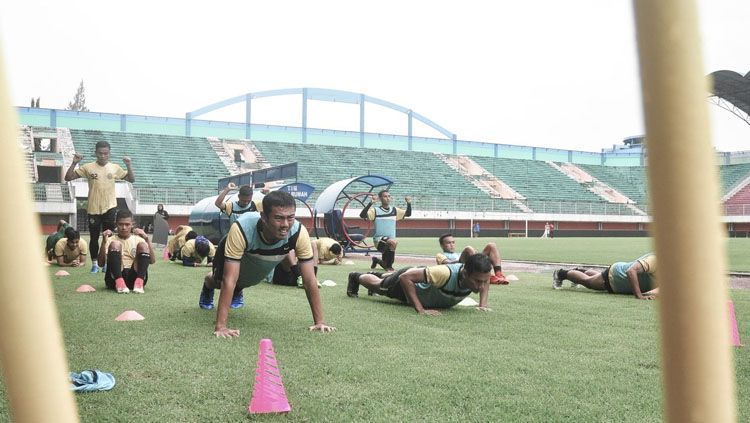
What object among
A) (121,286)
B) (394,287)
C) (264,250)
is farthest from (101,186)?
(264,250)

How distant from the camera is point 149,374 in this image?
13.4ft

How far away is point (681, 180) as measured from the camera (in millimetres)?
520

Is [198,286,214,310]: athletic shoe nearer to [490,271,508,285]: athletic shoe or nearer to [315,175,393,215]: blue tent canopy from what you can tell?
[490,271,508,285]: athletic shoe

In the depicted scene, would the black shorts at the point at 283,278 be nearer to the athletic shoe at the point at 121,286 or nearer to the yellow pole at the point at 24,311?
the athletic shoe at the point at 121,286

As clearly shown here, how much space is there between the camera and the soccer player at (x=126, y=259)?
8664mm

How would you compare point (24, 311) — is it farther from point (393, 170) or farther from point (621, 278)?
point (393, 170)

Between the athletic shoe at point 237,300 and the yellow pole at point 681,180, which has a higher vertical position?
the yellow pole at point 681,180

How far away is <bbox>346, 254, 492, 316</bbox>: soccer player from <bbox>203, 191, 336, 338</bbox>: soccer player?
4.68 ft

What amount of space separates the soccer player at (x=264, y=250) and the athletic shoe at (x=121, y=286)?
8.05 feet

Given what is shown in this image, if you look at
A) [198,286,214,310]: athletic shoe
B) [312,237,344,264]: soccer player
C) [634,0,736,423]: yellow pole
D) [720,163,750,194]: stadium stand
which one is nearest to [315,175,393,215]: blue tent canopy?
[312,237,344,264]: soccer player

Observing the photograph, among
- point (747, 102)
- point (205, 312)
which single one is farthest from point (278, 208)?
point (747, 102)

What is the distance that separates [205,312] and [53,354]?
21.9 ft

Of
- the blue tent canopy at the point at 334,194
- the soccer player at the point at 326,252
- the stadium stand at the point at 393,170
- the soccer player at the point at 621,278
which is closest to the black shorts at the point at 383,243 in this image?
the soccer player at the point at 326,252

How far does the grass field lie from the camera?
3.37 metres
